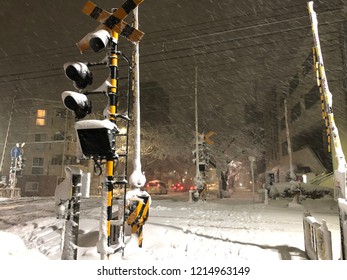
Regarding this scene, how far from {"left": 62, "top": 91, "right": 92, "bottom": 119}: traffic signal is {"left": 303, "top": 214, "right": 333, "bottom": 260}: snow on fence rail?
457cm

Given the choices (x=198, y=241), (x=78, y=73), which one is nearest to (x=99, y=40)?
(x=78, y=73)

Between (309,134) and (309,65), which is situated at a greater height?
(309,65)

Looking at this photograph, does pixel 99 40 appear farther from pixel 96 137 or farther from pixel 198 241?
pixel 198 241

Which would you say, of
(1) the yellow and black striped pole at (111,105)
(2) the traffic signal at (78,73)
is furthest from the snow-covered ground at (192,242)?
(2) the traffic signal at (78,73)

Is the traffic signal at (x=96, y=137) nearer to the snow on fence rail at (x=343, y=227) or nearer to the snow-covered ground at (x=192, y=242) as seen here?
the snow-covered ground at (x=192, y=242)

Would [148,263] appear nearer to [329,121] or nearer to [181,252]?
[181,252]

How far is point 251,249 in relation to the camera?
6.40m

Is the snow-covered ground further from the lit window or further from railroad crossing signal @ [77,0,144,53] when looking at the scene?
the lit window

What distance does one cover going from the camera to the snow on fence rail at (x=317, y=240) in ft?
14.9

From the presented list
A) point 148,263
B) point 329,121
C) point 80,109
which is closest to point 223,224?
point 329,121

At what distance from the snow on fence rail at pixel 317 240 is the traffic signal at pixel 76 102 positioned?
457 cm

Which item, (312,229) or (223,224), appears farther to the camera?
(223,224)

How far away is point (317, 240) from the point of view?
5.14 m

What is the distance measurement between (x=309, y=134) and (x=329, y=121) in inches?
1097
